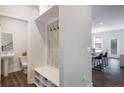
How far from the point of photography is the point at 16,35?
5590 mm

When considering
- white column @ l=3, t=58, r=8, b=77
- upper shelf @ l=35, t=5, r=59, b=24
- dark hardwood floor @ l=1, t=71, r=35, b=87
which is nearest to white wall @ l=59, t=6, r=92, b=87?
upper shelf @ l=35, t=5, r=59, b=24

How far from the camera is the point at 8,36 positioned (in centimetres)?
527

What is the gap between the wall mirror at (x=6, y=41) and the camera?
5094mm

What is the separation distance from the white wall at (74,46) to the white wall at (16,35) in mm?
3599

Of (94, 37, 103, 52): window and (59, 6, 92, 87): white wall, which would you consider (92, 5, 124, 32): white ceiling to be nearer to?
(59, 6, 92, 87): white wall

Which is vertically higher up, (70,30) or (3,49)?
(70,30)

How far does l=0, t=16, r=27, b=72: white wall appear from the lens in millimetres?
5254

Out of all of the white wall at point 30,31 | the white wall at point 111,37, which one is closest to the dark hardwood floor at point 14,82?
the white wall at point 30,31

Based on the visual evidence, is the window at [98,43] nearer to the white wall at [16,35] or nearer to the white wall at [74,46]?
the white wall at [16,35]

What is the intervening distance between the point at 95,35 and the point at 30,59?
30.1ft

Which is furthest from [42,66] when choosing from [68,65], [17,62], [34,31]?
[68,65]

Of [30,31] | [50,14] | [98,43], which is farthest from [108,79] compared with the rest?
[98,43]

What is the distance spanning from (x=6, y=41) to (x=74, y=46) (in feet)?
12.1
